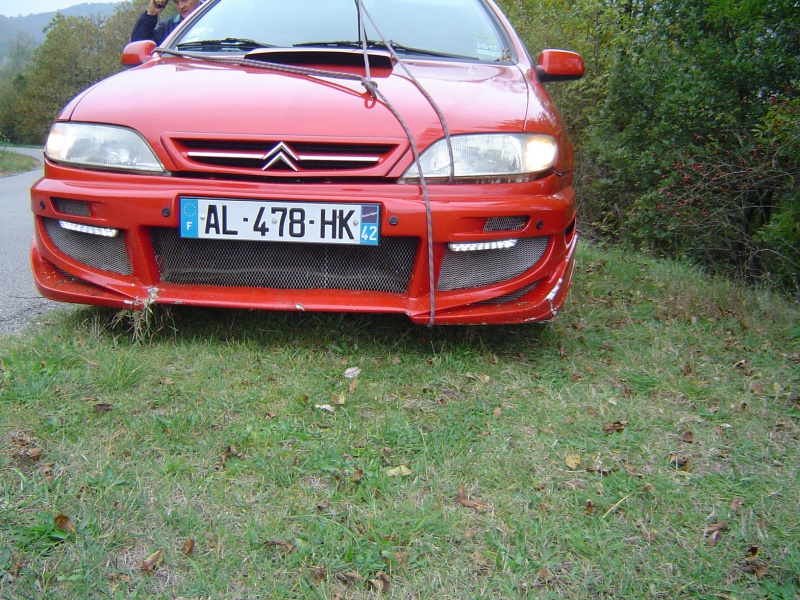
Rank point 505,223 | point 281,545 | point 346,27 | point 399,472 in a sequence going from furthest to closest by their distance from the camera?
1. point 346,27
2. point 505,223
3. point 399,472
4. point 281,545

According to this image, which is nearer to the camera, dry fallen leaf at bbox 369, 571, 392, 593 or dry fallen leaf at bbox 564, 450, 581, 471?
A: dry fallen leaf at bbox 369, 571, 392, 593

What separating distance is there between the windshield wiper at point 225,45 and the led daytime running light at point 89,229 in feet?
3.72

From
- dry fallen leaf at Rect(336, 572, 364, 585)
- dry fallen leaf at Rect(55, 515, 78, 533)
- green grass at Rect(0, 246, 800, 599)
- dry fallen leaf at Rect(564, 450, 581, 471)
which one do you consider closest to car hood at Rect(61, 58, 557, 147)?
green grass at Rect(0, 246, 800, 599)

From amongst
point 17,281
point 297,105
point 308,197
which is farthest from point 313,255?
point 17,281

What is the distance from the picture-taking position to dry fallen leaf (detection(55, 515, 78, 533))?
1.66 meters

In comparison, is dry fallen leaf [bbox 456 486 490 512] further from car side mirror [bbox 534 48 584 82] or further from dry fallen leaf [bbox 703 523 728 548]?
car side mirror [bbox 534 48 584 82]

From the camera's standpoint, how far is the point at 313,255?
8.50 feet

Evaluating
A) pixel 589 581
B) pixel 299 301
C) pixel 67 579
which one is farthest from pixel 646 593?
pixel 299 301

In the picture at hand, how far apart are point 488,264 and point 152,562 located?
152 cm

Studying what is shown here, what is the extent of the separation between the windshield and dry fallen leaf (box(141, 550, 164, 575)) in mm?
2349

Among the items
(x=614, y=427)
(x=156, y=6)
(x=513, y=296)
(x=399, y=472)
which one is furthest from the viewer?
(x=156, y=6)

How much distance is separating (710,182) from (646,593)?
369 cm

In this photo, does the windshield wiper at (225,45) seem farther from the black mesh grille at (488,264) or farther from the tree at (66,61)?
the tree at (66,61)

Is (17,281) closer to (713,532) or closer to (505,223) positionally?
(505,223)
